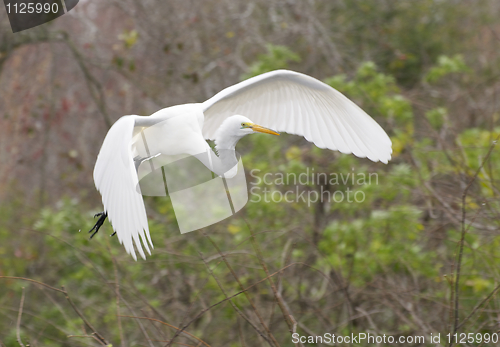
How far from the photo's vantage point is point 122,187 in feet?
5.95

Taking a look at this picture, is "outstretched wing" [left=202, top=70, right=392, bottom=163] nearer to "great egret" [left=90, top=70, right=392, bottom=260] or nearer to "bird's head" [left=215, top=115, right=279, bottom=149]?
"great egret" [left=90, top=70, right=392, bottom=260]

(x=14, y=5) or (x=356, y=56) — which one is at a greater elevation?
(x=14, y=5)

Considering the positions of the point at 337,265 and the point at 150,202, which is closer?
the point at 337,265

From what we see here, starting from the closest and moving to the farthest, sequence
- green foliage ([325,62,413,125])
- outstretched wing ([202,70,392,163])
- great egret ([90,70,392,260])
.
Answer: great egret ([90,70,392,260]) < outstretched wing ([202,70,392,163]) < green foliage ([325,62,413,125])

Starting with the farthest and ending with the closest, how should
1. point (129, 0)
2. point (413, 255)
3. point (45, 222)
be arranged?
1. point (129, 0)
2. point (45, 222)
3. point (413, 255)

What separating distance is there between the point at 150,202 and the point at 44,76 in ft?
6.70

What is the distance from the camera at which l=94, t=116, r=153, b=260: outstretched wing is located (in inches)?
66.9

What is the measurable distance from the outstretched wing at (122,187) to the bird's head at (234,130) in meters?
0.42

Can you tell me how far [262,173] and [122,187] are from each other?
1.93m

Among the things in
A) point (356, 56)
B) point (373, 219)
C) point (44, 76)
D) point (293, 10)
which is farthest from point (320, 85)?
point (44, 76)

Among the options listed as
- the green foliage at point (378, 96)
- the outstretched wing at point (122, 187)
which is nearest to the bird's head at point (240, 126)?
the outstretched wing at point (122, 187)

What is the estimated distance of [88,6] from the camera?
17.3 feet

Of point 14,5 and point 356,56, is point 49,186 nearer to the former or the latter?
point 14,5

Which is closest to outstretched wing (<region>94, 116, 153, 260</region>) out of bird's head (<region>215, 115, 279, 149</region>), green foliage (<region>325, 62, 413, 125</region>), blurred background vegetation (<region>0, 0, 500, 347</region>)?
bird's head (<region>215, 115, 279, 149</region>)
